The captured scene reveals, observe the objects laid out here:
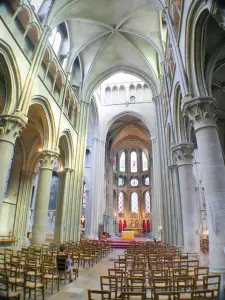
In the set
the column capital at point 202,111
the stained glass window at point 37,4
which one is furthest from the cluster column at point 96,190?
the column capital at point 202,111

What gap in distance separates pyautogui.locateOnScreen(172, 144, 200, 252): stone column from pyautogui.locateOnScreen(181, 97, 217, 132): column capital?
13.0ft

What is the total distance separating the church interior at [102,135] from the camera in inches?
243

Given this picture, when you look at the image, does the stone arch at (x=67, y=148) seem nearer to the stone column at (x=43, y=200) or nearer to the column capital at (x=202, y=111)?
the stone column at (x=43, y=200)

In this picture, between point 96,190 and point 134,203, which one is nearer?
point 96,190

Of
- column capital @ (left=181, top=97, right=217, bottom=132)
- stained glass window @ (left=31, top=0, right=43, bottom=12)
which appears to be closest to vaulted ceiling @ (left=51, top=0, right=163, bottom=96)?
stained glass window @ (left=31, top=0, right=43, bottom=12)

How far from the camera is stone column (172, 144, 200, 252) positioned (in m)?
10.1

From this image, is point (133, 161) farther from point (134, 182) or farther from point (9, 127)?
point (9, 127)

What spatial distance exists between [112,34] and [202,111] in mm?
15280

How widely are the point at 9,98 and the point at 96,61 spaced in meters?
14.0

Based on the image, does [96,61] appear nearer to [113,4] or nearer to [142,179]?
[113,4]

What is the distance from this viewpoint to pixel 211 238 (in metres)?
6.57

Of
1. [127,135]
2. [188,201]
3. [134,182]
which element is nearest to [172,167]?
[188,201]

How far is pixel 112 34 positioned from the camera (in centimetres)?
1936

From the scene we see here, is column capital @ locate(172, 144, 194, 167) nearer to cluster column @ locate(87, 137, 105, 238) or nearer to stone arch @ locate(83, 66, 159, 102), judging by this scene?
stone arch @ locate(83, 66, 159, 102)
